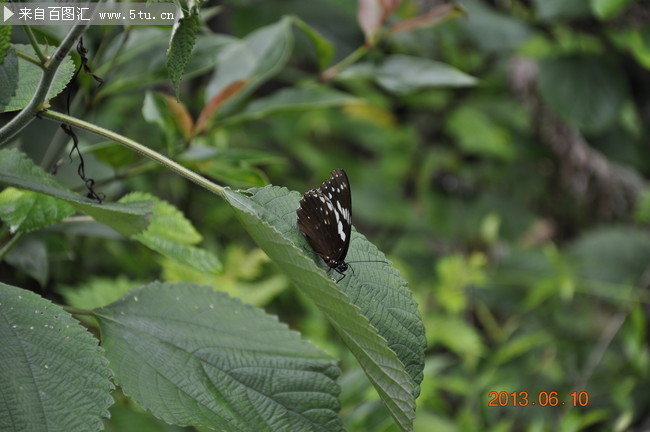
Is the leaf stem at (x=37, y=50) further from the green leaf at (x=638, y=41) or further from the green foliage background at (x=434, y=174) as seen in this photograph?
the green leaf at (x=638, y=41)

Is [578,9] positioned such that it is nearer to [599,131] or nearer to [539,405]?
[599,131]

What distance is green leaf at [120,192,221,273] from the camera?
26.4 inches

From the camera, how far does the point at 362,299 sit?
0.51 metres

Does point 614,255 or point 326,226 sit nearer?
point 326,226

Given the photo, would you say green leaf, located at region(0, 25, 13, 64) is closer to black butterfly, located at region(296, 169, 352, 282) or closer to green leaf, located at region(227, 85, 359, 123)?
black butterfly, located at region(296, 169, 352, 282)

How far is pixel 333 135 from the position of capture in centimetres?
252

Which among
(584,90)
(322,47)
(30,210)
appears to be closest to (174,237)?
(30,210)

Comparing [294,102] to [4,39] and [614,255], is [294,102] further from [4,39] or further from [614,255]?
[614,255]

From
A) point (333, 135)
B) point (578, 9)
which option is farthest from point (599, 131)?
point (333, 135)

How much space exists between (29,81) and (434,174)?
1764 millimetres

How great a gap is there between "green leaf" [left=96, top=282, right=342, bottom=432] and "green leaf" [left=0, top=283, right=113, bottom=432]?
0.05 m

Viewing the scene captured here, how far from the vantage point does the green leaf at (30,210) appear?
0.59 metres

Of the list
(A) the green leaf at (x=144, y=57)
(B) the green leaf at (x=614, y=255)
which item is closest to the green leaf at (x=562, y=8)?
(B) the green leaf at (x=614, y=255)

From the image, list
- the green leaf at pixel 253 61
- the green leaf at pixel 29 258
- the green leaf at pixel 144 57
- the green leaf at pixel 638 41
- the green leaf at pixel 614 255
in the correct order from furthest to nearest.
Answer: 1. the green leaf at pixel 614 255
2. the green leaf at pixel 638 41
3. the green leaf at pixel 253 61
4. the green leaf at pixel 144 57
5. the green leaf at pixel 29 258
